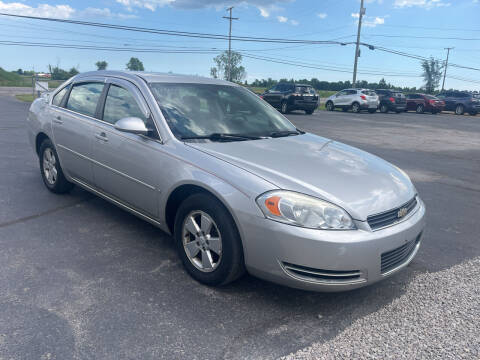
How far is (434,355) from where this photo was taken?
2486 mm

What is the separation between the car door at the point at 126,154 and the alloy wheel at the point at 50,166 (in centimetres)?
121

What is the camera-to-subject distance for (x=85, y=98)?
4734mm

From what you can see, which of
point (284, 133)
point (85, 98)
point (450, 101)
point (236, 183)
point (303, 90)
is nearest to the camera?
point (236, 183)

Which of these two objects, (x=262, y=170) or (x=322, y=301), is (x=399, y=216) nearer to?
(x=322, y=301)

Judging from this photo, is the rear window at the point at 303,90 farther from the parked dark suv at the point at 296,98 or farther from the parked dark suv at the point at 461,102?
the parked dark suv at the point at 461,102

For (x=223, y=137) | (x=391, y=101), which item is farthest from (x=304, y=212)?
(x=391, y=101)

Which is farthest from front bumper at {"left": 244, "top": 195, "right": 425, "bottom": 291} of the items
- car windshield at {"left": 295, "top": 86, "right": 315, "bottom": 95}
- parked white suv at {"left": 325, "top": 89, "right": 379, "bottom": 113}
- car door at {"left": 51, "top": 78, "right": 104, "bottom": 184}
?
parked white suv at {"left": 325, "top": 89, "right": 379, "bottom": 113}

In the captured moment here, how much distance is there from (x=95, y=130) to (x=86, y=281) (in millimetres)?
1673

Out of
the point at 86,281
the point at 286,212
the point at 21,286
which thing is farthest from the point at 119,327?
the point at 286,212

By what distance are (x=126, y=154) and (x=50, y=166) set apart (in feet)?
6.73

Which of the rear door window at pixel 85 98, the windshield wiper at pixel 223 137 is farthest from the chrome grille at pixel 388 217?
the rear door window at pixel 85 98

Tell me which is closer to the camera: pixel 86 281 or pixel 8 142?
pixel 86 281

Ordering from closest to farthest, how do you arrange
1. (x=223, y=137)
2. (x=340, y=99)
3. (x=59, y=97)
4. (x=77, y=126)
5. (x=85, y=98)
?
(x=223, y=137), (x=77, y=126), (x=85, y=98), (x=59, y=97), (x=340, y=99)

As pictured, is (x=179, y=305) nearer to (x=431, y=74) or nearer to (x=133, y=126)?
(x=133, y=126)
